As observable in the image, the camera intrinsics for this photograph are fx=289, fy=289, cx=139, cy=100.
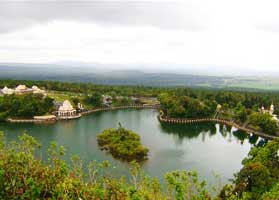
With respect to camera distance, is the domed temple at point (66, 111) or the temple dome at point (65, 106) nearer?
the domed temple at point (66, 111)

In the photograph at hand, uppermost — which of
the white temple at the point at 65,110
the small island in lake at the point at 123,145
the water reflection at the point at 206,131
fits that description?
the white temple at the point at 65,110

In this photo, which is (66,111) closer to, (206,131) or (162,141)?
(162,141)

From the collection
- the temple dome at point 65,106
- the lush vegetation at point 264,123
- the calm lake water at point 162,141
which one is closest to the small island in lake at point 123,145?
the calm lake water at point 162,141

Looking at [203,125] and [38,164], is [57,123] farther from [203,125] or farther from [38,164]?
[38,164]

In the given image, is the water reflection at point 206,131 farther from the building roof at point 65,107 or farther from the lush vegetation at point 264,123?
the building roof at point 65,107

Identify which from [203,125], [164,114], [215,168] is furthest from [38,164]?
[164,114]

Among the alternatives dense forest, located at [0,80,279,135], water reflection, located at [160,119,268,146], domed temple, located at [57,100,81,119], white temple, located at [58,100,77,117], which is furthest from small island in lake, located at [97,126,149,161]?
dense forest, located at [0,80,279,135]

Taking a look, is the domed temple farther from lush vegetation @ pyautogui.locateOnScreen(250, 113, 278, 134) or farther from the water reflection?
lush vegetation @ pyautogui.locateOnScreen(250, 113, 278, 134)
